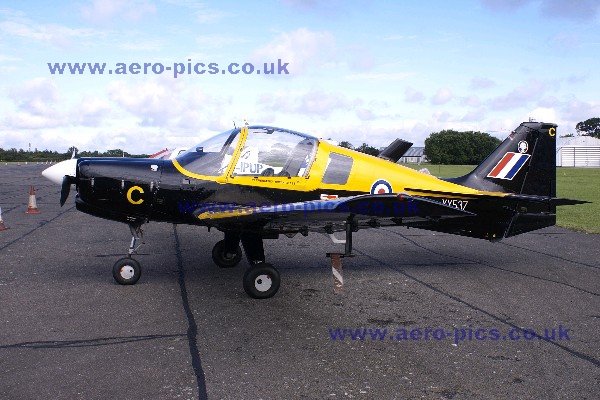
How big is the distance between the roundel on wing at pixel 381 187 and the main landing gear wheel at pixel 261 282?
80.9 inches

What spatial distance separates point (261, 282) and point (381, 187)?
2.36 metres

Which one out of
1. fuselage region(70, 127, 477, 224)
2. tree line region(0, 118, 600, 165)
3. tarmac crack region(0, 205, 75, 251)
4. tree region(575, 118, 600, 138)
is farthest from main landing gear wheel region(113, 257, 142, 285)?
tree region(575, 118, 600, 138)

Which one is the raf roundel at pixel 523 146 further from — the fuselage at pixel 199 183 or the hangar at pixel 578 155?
the hangar at pixel 578 155

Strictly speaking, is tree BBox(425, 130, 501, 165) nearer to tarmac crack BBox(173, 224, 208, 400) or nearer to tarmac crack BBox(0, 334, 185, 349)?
tarmac crack BBox(173, 224, 208, 400)

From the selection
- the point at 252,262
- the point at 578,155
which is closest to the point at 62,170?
the point at 252,262

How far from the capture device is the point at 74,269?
27.7ft

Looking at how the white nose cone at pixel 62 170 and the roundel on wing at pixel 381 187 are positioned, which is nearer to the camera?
the white nose cone at pixel 62 170

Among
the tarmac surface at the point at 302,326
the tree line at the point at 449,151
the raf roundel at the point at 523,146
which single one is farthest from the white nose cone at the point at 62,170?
the tree line at the point at 449,151

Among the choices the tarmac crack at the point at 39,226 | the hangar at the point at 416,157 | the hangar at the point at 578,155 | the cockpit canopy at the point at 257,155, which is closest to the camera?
the cockpit canopy at the point at 257,155

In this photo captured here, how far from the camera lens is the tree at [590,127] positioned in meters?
166

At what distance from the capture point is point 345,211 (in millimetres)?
6129

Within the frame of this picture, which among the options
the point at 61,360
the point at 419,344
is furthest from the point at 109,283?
the point at 419,344

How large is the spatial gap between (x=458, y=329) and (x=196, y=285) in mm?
3650

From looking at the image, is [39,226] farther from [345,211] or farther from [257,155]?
[345,211]
